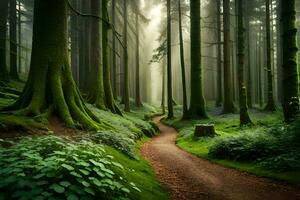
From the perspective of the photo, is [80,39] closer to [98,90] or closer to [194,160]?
[98,90]

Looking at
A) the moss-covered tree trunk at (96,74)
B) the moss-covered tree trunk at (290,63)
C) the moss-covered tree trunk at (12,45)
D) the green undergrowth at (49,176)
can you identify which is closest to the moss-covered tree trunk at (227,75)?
the moss-covered tree trunk at (96,74)

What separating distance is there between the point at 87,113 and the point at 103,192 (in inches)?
257

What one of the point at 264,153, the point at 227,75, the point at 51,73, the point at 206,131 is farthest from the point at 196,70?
the point at 51,73

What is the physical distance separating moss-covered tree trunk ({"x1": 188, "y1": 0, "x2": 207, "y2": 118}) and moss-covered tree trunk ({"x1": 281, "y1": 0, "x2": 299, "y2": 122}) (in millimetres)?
12836

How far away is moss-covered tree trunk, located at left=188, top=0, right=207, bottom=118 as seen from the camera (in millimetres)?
22453

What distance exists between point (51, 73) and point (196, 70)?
49.1ft

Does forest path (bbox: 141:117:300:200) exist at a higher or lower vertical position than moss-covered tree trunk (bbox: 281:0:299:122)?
lower

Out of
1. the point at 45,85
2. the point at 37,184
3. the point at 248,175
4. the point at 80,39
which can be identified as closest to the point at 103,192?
the point at 37,184

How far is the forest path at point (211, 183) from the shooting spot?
631 cm

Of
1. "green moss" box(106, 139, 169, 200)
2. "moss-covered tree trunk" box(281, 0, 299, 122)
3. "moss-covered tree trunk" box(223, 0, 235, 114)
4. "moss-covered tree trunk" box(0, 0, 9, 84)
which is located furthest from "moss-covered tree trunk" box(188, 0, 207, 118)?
"green moss" box(106, 139, 169, 200)

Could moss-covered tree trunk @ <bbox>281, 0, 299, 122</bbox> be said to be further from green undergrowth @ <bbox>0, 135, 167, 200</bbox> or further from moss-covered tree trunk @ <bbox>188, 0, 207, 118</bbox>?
moss-covered tree trunk @ <bbox>188, 0, 207, 118</bbox>

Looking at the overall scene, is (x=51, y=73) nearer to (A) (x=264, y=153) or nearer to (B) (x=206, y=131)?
(A) (x=264, y=153)

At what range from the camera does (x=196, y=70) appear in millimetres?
22688

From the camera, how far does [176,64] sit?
6506 centimetres
